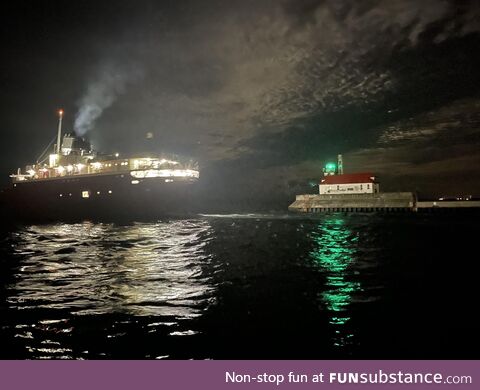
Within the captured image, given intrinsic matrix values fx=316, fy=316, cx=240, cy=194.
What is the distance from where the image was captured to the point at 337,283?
12.2 m

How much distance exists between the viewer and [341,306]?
9.47 metres

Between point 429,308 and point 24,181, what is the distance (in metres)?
111

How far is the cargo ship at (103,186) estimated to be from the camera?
69.4 metres

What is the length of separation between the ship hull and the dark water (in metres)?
49.0

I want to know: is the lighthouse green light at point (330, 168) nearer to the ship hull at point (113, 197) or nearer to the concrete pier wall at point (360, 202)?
the concrete pier wall at point (360, 202)

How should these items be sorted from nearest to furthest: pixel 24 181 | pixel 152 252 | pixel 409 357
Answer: pixel 409 357 → pixel 152 252 → pixel 24 181

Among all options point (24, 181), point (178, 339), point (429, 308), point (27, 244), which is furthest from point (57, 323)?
point (24, 181)

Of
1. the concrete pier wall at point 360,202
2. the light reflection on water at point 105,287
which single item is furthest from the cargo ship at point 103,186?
→ the light reflection on water at point 105,287

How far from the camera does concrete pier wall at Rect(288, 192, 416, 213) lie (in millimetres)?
59688

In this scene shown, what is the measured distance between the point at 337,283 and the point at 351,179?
58578 millimetres

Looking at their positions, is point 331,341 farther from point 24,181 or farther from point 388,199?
point 24,181

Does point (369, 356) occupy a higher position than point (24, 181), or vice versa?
point (24, 181)

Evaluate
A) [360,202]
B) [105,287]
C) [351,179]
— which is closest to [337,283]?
[105,287]

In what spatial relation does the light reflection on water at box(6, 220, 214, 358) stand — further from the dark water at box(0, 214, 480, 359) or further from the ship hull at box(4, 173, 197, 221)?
the ship hull at box(4, 173, 197, 221)
